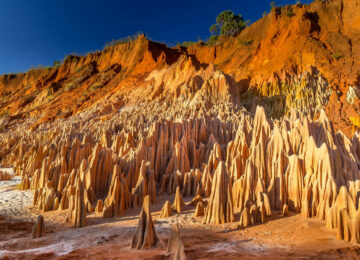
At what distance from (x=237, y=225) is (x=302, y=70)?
69.9 ft

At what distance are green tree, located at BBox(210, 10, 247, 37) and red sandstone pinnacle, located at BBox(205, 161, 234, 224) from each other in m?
34.3

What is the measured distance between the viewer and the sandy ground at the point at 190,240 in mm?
4363

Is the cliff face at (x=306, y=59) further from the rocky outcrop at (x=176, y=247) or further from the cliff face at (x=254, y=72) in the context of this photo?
the rocky outcrop at (x=176, y=247)

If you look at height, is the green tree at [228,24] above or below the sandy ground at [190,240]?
above

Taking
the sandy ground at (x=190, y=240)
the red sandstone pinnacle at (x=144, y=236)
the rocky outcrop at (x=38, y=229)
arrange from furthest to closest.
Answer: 1. the rocky outcrop at (x=38, y=229)
2. the red sandstone pinnacle at (x=144, y=236)
3. the sandy ground at (x=190, y=240)

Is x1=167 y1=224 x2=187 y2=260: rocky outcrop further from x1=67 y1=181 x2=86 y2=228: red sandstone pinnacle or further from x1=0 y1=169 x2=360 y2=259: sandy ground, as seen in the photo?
x1=67 y1=181 x2=86 y2=228: red sandstone pinnacle

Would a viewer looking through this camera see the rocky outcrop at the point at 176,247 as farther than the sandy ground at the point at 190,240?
No

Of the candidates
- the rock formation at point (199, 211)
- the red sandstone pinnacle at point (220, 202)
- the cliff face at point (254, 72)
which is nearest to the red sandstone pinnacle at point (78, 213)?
the rock formation at point (199, 211)

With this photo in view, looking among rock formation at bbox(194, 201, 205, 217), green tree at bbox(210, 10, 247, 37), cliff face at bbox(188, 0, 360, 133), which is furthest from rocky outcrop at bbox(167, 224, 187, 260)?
green tree at bbox(210, 10, 247, 37)

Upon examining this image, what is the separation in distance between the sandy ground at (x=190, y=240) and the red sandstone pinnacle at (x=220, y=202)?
0.25 meters

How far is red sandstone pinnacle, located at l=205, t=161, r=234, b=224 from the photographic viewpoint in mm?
6477

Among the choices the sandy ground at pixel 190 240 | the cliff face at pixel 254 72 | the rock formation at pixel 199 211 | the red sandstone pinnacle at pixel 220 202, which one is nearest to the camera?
the sandy ground at pixel 190 240

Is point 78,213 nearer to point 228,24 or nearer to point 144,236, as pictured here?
point 144,236

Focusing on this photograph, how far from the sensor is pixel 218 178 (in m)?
6.70
